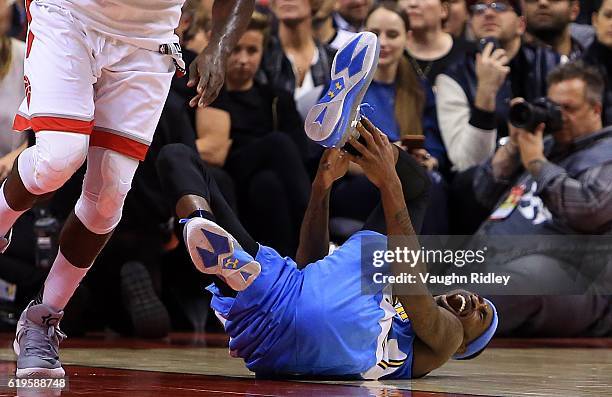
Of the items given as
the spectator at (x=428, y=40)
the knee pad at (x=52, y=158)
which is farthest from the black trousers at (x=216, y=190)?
the spectator at (x=428, y=40)

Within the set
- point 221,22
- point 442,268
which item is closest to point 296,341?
point 221,22

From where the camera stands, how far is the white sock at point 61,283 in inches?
135

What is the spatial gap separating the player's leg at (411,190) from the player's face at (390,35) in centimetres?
262

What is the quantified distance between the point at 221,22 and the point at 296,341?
1081 millimetres

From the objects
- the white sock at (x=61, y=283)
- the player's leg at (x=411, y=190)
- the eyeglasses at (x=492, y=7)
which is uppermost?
the player's leg at (x=411, y=190)

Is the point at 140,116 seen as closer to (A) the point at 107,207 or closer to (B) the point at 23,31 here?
(A) the point at 107,207

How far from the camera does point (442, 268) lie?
5340 mm

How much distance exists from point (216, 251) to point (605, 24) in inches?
145

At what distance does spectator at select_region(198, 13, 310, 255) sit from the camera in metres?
5.57

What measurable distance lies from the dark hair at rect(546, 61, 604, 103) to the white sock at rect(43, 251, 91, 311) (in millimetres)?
2992

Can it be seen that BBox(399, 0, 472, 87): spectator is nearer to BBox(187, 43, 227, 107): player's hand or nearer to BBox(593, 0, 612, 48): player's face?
BBox(593, 0, 612, 48): player's face

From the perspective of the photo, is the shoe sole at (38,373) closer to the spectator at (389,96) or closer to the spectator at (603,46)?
the spectator at (389,96)

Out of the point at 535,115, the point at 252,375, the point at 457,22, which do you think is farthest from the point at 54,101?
the point at 457,22

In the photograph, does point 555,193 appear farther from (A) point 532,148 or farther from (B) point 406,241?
(B) point 406,241
